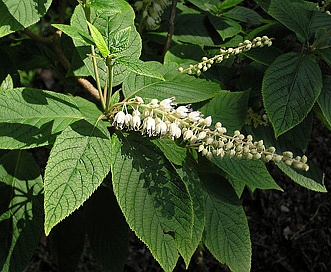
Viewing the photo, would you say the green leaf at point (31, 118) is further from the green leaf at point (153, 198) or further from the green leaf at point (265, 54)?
the green leaf at point (265, 54)

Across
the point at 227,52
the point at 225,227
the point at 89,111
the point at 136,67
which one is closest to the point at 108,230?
the point at 225,227

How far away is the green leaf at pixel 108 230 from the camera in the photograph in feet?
7.50

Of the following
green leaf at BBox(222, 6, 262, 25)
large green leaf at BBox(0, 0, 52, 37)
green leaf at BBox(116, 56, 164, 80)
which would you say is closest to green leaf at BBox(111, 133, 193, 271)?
green leaf at BBox(116, 56, 164, 80)

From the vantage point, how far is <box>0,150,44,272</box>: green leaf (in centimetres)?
188

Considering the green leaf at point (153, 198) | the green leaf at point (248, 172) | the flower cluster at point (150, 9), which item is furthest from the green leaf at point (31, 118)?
the flower cluster at point (150, 9)

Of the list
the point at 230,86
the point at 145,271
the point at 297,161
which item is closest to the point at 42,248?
the point at 145,271

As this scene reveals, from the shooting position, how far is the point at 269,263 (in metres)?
3.60

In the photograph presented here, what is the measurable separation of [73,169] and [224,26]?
41.6 inches

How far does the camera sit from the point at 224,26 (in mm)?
2131

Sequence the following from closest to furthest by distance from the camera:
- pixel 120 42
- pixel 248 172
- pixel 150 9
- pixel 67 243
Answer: pixel 120 42
pixel 248 172
pixel 150 9
pixel 67 243

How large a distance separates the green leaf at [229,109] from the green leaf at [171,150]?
0.22 metres

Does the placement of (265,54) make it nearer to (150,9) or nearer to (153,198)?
(150,9)

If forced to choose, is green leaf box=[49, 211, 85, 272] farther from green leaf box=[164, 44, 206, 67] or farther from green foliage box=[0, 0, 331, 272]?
green leaf box=[164, 44, 206, 67]

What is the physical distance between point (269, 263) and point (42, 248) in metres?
1.73
